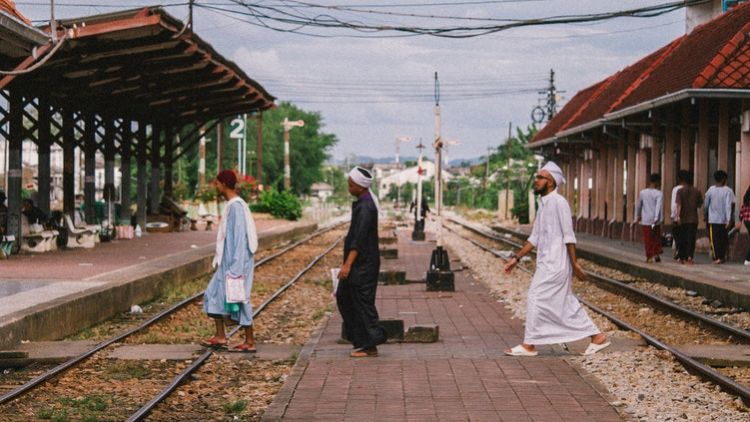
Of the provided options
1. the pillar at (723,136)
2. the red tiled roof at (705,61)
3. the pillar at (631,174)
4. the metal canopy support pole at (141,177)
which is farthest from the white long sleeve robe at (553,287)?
the metal canopy support pole at (141,177)

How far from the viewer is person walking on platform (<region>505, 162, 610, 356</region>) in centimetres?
1092

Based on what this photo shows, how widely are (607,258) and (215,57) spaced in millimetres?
9621

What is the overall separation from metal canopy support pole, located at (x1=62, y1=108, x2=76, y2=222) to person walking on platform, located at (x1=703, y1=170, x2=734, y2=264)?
14.5 metres

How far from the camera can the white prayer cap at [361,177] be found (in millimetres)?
10977

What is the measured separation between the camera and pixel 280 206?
5781 cm

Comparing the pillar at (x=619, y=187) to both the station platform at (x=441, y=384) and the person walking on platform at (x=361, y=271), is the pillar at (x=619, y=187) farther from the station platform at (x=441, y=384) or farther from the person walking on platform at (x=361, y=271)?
the person walking on platform at (x=361, y=271)

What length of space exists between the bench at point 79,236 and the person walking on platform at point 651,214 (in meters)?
12.3

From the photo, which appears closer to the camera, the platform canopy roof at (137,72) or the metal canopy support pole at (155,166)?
the platform canopy roof at (137,72)

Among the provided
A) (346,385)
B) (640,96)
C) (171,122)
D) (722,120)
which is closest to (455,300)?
(346,385)

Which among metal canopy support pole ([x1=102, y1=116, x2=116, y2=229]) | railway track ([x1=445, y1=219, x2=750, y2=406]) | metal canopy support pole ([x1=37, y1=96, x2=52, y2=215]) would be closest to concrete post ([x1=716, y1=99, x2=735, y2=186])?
railway track ([x1=445, y1=219, x2=750, y2=406])

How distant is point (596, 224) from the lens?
41906 millimetres

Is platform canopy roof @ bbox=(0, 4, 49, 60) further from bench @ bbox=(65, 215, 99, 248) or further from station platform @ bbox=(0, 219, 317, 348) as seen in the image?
bench @ bbox=(65, 215, 99, 248)

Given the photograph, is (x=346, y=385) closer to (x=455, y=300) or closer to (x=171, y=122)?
(x=455, y=300)

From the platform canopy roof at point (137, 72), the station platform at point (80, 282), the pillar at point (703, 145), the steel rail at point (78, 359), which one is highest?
the platform canopy roof at point (137, 72)
